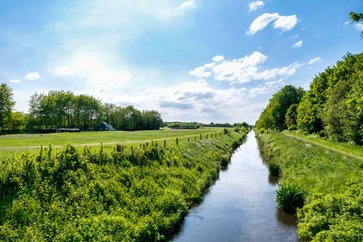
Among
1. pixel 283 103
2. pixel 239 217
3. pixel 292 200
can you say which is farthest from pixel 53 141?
pixel 283 103

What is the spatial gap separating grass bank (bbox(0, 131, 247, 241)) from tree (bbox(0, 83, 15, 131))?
70590 millimetres

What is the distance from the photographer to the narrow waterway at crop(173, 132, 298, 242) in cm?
1563

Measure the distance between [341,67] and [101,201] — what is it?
166 feet

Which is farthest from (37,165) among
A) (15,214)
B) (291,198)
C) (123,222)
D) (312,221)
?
(291,198)

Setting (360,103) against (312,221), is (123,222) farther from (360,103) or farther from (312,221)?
(360,103)

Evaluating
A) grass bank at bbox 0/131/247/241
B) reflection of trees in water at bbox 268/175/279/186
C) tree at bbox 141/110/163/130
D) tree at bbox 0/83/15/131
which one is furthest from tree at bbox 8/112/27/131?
reflection of trees in water at bbox 268/175/279/186

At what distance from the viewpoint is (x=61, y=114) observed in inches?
3971

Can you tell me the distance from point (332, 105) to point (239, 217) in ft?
104

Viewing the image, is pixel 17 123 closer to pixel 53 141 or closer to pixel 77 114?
pixel 77 114

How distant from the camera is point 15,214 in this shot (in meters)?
11.8

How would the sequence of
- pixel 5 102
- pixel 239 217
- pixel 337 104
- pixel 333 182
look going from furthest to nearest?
pixel 5 102, pixel 337 104, pixel 333 182, pixel 239 217

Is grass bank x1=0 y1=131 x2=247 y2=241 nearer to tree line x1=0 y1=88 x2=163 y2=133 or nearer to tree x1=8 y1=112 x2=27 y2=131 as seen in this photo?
tree line x1=0 y1=88 x2=163 y2=133

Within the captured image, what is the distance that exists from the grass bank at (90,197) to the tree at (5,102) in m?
70.6

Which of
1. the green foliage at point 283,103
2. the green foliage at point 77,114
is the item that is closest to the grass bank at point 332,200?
the green foliage at point 283,103
